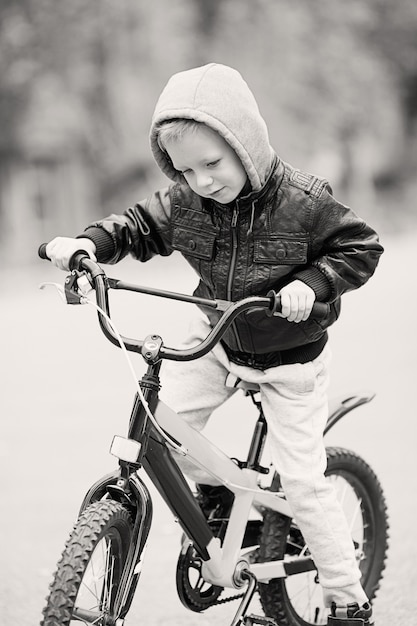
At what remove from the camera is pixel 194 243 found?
9.84 feet

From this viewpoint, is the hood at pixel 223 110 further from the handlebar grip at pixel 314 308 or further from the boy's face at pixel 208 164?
the handlebar grip at pixel 314 308

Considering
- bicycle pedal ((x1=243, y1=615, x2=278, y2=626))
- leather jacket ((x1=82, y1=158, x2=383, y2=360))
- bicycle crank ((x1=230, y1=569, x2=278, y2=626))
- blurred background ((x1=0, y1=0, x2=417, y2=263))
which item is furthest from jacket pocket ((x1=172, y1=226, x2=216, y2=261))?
blurred background ((x1=0, y1=0, x2=417, y2=263))

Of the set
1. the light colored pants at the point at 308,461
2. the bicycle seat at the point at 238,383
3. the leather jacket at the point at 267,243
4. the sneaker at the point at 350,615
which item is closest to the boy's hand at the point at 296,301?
the leather jacket at the point at 267,243

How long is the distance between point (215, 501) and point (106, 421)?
2.76m

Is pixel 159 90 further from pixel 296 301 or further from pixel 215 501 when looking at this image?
pixel 296 301

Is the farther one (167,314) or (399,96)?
(399,96)

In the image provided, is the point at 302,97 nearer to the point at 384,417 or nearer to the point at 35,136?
the point at 35,136

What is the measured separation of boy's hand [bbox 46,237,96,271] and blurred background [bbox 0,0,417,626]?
3087mm

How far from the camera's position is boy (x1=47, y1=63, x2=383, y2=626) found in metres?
2.75

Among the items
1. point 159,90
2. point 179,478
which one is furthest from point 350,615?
point 159,90

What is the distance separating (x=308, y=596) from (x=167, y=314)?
201 inches

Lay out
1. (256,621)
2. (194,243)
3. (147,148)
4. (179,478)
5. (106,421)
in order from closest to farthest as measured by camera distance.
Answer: (179,478)
(194,243)
(256,621)
(106,421)
(147,148)

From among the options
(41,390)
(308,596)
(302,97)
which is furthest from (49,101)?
(308,596)

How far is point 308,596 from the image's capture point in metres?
3.54
